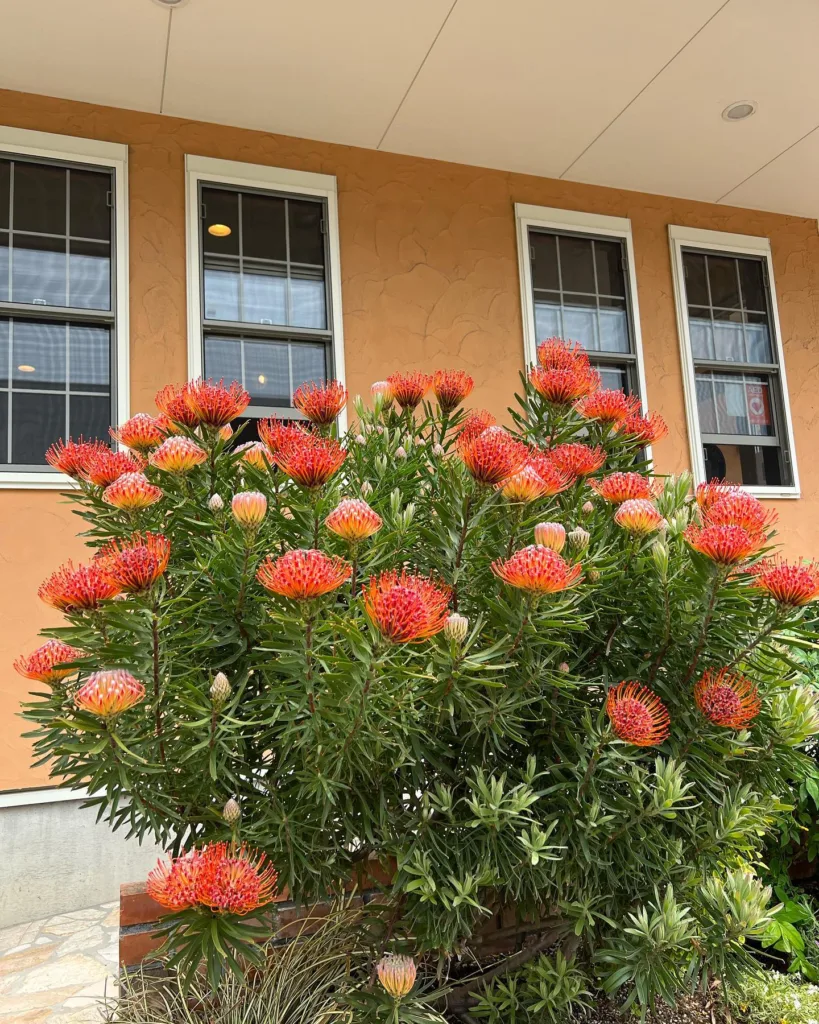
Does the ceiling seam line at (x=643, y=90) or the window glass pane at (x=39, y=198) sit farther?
the window glass pane at (x=39, y=198)

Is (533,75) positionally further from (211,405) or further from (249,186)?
(211,405)

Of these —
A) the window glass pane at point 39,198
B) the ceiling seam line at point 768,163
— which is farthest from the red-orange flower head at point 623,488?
the ceiling seam line at point 768,163

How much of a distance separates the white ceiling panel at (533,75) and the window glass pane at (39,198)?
5.76ft

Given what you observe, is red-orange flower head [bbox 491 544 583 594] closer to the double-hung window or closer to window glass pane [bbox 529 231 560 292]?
the double-hung window

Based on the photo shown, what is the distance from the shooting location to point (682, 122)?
4297 millimetres

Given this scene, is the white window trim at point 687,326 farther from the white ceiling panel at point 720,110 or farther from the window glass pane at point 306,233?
the window glass pane at point 306,233

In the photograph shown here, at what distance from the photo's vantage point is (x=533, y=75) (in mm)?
3861

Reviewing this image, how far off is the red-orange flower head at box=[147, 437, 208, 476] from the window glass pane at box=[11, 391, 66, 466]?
2727 mm

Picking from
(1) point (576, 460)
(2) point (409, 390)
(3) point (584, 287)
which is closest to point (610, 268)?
(3) point (584, 287)

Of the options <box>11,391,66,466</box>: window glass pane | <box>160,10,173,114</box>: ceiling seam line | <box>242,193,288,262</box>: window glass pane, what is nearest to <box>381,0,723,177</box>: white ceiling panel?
<box>242,193,288,262</box>: window glass pane

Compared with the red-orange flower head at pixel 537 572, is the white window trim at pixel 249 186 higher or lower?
higher

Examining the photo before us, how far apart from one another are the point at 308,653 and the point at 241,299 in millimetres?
3506

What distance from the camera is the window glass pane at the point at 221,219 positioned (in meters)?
4.08

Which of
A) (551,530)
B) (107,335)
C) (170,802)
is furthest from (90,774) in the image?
(107,335)
